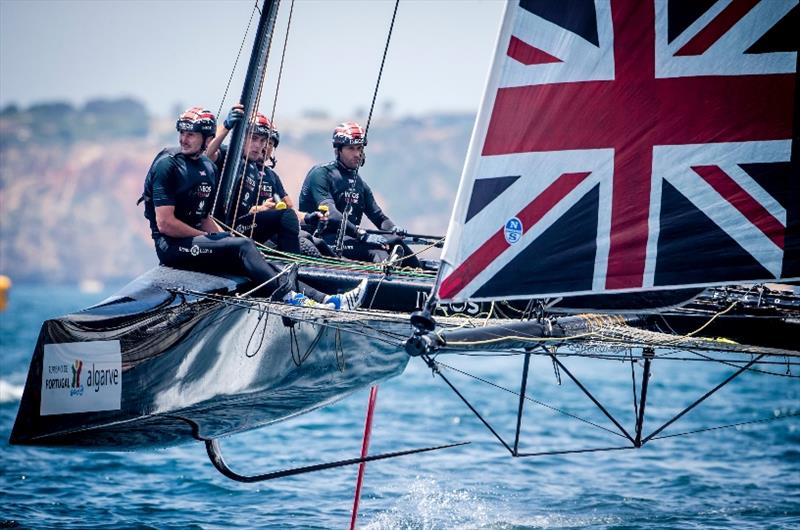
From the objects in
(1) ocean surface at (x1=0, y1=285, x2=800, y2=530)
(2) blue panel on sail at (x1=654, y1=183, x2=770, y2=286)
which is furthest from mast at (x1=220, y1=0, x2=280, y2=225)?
(2) blue panel on sail at (x1=654, y1=183, x2=770, y2=286)

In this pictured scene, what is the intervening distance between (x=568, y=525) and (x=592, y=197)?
15.2ft

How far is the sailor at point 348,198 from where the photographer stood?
1053cm

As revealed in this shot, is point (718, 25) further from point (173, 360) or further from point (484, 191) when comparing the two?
point (173, 360)

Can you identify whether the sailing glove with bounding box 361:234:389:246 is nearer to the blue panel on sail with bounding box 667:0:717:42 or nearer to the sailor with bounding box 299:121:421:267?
the sailor with bounding box 299:121:421:267

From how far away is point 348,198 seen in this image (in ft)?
34.0

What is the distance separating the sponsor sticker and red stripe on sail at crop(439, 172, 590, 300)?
2.71 metres

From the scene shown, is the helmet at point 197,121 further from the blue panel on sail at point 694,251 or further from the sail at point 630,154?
the blue panel on sail at point 694,251

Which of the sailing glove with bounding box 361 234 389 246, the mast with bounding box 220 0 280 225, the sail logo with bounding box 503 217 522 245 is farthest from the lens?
the sailing glove with bounding box 361 234 389 246

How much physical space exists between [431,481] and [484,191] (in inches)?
265

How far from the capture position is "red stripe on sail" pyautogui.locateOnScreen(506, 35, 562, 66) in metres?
6.57

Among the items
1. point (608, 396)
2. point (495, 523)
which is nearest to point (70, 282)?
point (608, 396)

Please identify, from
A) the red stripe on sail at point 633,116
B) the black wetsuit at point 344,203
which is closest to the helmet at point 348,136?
the black wetsuit at point 344,203

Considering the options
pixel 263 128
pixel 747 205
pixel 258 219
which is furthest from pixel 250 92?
pixel 747 205

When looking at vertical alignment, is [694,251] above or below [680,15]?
below
